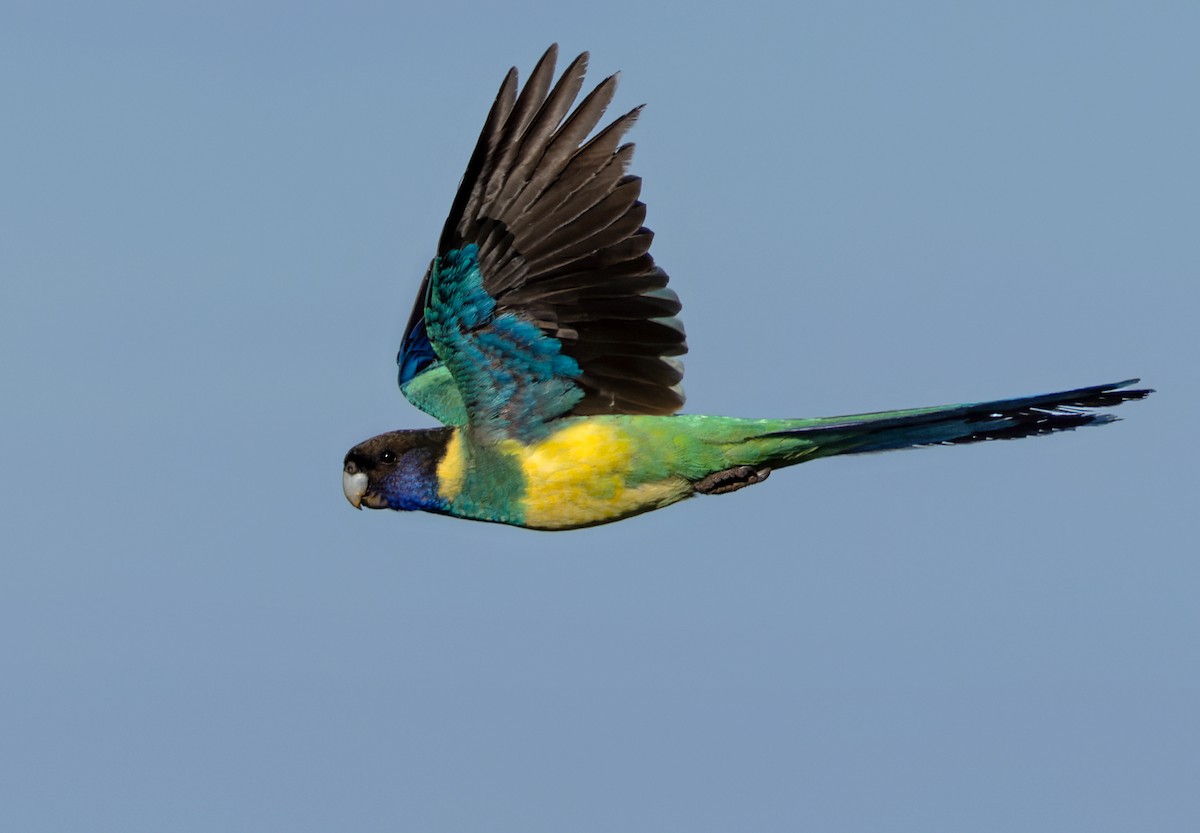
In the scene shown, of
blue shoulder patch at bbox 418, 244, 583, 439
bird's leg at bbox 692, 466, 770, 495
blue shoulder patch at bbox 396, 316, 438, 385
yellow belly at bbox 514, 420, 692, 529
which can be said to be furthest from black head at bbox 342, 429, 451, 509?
bird's leg at bbox 692, 466, 770, 495

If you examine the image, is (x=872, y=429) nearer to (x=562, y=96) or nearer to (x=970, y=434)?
(x=970, y=434)

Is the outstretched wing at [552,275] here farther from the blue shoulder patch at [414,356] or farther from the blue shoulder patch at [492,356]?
the blue shoulder patch at [414,356]

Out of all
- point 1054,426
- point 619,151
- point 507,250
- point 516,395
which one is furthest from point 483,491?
point 1054,426

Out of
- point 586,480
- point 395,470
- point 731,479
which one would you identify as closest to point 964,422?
point 731,479

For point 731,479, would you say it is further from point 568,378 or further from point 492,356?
point 492,356

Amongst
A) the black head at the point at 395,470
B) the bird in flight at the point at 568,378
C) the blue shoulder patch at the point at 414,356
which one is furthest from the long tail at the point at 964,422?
the blue shoulder patch at the point at 414,356

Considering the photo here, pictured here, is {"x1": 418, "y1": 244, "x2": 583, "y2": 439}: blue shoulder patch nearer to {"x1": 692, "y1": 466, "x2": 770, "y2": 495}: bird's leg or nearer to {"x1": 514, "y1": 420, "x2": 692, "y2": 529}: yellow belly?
{"x1": 514, "y1": 420, "x2": 692, "y2": 529}: yellow belly
